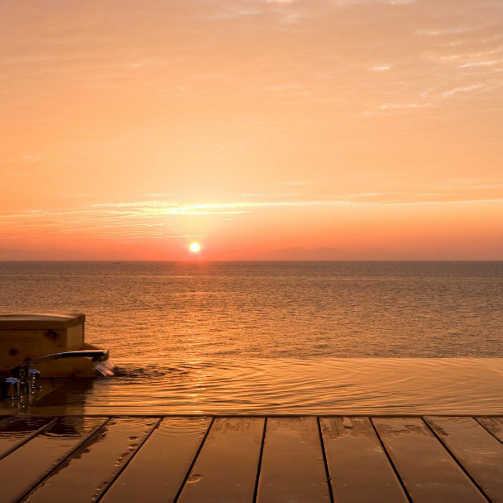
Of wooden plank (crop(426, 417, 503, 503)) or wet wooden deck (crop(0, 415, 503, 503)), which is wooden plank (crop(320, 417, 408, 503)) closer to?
wet wooden deck (crop(0, 415, 503, 503))

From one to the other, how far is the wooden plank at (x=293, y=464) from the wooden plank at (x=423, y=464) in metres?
0.49

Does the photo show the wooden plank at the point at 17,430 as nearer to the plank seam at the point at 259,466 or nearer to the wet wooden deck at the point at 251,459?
the wet wooden deck at the point at 251,459

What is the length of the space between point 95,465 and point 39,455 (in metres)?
0.47

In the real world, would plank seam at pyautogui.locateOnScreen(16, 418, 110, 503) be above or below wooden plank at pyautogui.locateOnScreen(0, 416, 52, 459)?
above

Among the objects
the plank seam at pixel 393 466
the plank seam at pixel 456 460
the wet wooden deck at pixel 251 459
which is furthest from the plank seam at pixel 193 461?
the plank seam at pixel 456 460

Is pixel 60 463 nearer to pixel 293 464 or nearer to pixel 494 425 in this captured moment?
pixel 293 464

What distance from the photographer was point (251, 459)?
399 centimetres

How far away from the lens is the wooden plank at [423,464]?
332 cm

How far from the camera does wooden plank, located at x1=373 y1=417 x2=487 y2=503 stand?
3317mm

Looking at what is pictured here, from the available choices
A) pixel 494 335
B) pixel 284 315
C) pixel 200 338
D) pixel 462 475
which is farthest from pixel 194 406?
pixel 284 315

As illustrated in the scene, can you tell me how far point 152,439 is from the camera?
445 cm

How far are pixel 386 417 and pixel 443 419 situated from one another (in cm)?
47

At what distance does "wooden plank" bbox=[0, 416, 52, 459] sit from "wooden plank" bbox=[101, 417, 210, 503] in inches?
35.5

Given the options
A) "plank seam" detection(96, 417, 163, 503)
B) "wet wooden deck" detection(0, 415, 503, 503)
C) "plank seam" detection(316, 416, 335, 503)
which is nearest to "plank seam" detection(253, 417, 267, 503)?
"wet wooden deck" detection(0, 415, 503, 503)
